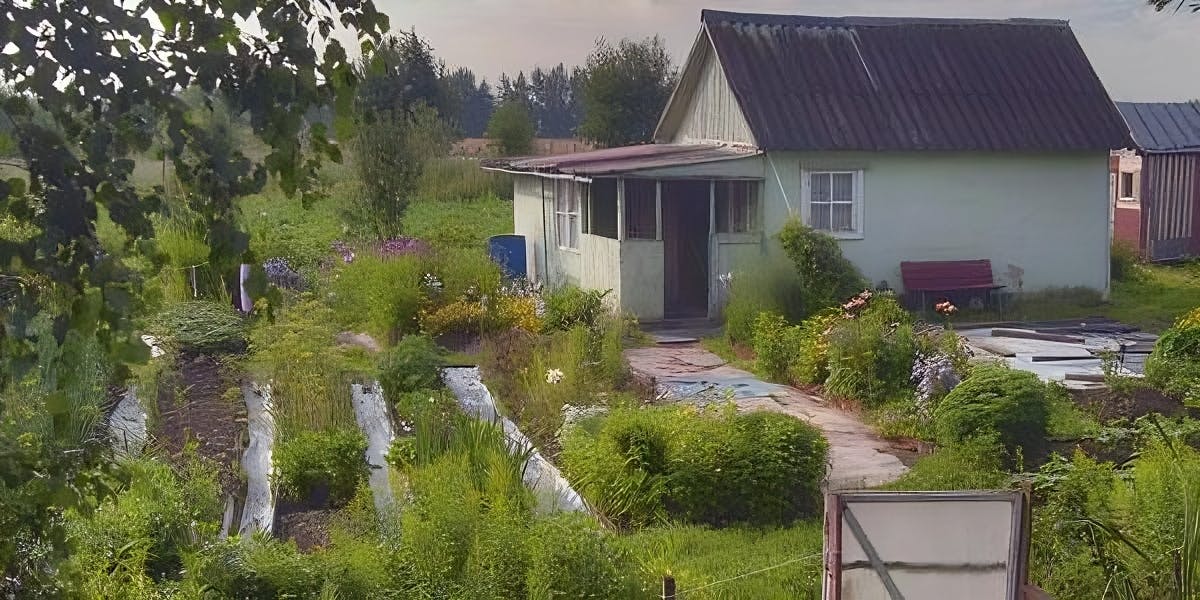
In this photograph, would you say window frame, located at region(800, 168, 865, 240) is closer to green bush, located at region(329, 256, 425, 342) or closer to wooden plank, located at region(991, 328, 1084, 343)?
wooden plank, located at region(991, 328, 1084, 343)

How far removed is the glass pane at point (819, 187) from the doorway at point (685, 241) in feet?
5.12

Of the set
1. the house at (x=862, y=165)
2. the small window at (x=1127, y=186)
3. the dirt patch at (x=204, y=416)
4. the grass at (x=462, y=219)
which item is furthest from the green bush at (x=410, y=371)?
the small window at (x=1127, y=186)

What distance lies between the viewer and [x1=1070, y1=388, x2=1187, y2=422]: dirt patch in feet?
30.2

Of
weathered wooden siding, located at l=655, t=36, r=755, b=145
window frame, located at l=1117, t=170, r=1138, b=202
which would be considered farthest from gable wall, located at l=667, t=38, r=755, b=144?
window frame, located at l=1117, t=170, r=1138, b=202

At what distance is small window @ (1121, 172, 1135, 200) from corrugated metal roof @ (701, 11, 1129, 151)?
549cm

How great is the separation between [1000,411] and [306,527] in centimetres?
460

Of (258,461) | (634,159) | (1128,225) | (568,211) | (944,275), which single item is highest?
(634,159)

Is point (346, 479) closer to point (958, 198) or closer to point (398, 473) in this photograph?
point (398, 473)

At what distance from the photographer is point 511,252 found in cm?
1817

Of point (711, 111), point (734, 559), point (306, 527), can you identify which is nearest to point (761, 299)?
point (711, 111)

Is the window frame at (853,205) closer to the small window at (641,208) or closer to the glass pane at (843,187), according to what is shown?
the glass pane at (843,187)

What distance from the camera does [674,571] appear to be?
592 centimetres

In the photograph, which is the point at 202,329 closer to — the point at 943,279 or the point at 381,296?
the point at 381,296

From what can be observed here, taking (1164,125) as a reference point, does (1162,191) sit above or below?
below
